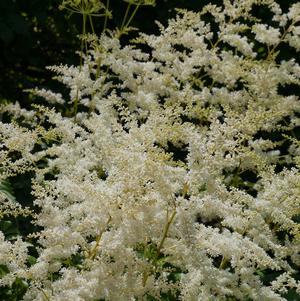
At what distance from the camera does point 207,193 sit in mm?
3182

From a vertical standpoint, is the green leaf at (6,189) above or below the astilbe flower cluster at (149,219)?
below

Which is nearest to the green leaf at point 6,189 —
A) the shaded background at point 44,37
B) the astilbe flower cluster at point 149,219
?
the astilbe flower cluster at point 149,219

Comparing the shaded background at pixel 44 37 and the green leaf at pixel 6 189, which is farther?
the shaded background at pixel 44 37

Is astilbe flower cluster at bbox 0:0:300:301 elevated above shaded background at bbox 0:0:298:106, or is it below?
above

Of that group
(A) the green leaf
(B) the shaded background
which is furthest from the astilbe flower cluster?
(B) the shaded background

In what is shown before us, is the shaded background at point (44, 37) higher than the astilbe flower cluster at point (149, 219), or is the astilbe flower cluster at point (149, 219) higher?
the astilbe flower cluster at point (149, 219)

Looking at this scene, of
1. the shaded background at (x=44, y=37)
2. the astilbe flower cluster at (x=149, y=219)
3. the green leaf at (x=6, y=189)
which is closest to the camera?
the astilbe flower cluster at (x=149, y=219)

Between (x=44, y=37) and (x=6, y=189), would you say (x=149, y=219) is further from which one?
(x=44, y=37)

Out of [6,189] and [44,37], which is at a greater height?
[6,189]

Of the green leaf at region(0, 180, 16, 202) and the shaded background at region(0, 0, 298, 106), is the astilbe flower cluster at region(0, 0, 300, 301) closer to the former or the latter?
the green leaf at region(0, 180, 16, 202)

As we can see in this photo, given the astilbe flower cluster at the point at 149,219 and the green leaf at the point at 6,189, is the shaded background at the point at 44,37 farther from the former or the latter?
the astilbe flower cluster at the point at 149,219

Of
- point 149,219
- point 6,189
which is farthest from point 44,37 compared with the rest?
point 149,219

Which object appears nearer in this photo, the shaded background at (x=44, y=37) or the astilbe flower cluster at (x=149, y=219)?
the astilbe flower cluster at (x=149, y=219)

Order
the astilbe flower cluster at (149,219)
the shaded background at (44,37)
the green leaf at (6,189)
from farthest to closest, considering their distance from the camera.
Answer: the shaded background at (44,37), the green leaf at (6,189), the astilbe flower cluster at (149,219)
